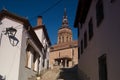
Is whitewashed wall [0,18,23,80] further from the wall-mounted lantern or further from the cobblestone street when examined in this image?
the cobblestone street

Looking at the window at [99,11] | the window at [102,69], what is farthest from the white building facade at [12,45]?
the window at [102,69]

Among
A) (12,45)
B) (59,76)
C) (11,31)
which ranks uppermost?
(11,31)

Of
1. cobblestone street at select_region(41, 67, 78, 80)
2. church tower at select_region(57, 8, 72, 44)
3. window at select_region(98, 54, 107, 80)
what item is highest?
church tower at select_region(57, 8, 72, 44)

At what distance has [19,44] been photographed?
43.6 ft

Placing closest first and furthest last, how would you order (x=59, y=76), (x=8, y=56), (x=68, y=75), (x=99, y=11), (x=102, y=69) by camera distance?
(x=102, y=69) < (x=99, y=11) < (x=8, y=56) < (x=59, y=76) < (x=68, y=75)

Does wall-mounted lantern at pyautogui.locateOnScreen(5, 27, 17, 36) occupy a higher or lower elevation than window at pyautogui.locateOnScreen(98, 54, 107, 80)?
higher

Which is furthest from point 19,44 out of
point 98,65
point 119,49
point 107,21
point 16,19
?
point 119,49

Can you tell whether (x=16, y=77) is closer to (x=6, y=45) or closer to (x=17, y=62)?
(x=17, y=62)

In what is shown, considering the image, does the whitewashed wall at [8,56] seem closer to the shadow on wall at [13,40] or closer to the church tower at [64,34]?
the shadow on wall at [13,40]

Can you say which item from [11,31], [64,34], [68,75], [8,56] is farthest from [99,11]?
[64,34]

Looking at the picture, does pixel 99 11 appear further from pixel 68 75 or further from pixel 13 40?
pixel 68 75

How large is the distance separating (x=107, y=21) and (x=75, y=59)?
40.1m

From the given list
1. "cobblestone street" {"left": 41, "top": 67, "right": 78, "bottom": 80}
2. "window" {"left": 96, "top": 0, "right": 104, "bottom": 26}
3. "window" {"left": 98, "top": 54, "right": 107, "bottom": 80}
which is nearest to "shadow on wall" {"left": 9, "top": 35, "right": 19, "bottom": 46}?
"cobblestone street" {"left": 41, "top": 67, "right": 78, "bottom": 80}

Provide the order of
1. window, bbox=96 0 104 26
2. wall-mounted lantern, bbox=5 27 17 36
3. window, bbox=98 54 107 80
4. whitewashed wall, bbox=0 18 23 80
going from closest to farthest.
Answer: window, bbox=98 54 107 80 → window, bbox=96 0 104 26 → whitewashed wall, bbox=0 18 23 80 → wall-mounted lantern, bbox=5 27 17 36
